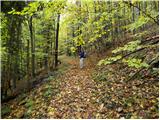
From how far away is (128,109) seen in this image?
843 centimetres

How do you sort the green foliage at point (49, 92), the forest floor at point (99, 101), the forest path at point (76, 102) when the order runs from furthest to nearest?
the green foliage at point (49, 92)
the forest path at point (76, 102)
the forest floor at point (99, 101)

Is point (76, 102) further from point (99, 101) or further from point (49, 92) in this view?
point (49, 92)

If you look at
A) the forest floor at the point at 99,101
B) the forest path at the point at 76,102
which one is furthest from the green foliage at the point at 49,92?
the forest path at the point at 76,102

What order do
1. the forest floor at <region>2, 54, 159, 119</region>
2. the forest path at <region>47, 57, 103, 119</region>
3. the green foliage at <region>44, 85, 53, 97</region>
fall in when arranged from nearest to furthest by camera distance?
the forest floor at <region>2, 54, 159, 119</region>, the forest path at <region>47, 57, 103, 119</region>, the green foliage at <region>44, 85, 53, 97</region>

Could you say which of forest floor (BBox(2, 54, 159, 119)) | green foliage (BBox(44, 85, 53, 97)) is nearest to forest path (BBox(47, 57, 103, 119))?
forest floor (BBox(2, 54, 159, 119))

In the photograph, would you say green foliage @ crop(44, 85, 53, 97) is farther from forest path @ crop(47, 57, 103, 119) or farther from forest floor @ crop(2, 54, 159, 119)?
forest path @ crop(47, 57, 103, 119)

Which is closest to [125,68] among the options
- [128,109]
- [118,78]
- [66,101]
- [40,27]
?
[118,78]

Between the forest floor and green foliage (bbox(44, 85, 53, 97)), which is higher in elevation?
the forest floor

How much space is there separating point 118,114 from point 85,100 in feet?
8.09

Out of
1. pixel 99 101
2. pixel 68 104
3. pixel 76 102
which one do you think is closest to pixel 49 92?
pixel 68 104

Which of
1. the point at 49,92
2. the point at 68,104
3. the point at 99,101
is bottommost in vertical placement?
the point at 49,92

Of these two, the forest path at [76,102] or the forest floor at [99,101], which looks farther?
the forest path at [76,102]

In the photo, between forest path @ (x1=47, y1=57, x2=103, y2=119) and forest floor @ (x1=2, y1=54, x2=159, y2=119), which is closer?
forest floor @ (x1=2, y1=54, x2=159, y2=119)

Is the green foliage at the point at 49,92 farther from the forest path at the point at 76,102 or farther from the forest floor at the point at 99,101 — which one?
the forest path at the point at 76,102
